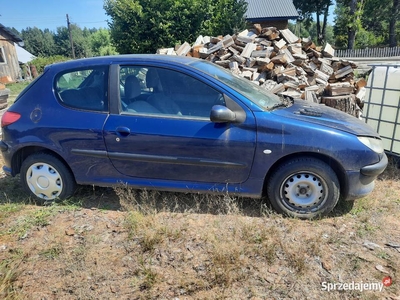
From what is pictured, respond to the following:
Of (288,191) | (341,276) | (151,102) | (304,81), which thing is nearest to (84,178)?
(151,102)

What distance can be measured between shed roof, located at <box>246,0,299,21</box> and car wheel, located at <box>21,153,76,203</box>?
1977cm

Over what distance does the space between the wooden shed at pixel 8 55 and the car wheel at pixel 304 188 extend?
81.6 ft

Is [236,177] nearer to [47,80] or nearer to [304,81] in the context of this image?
[47,80]

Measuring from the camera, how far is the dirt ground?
2.26 meters

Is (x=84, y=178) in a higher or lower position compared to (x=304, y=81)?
lower

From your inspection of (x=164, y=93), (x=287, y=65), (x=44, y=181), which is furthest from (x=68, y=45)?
(x=164, y=93)

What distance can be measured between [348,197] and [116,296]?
2334mm

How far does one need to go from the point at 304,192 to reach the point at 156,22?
12340 mm

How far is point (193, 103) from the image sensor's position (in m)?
3.05

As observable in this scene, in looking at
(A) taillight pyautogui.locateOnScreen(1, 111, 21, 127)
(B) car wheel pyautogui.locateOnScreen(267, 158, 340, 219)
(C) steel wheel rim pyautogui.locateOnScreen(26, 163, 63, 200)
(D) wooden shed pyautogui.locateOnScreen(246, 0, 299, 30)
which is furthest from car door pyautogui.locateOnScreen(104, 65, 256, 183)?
(D) wooden shed pyautogui.locateOnScreen(246, 0, 299, 30)

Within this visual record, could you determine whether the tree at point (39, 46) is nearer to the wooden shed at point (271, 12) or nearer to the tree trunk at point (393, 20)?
the wooden shed at point (271, 12)

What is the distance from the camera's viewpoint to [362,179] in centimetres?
293

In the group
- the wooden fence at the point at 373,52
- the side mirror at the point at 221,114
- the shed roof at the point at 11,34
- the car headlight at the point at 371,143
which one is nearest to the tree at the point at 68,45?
the shed roof at the point at 11,34

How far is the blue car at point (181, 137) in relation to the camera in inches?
114
